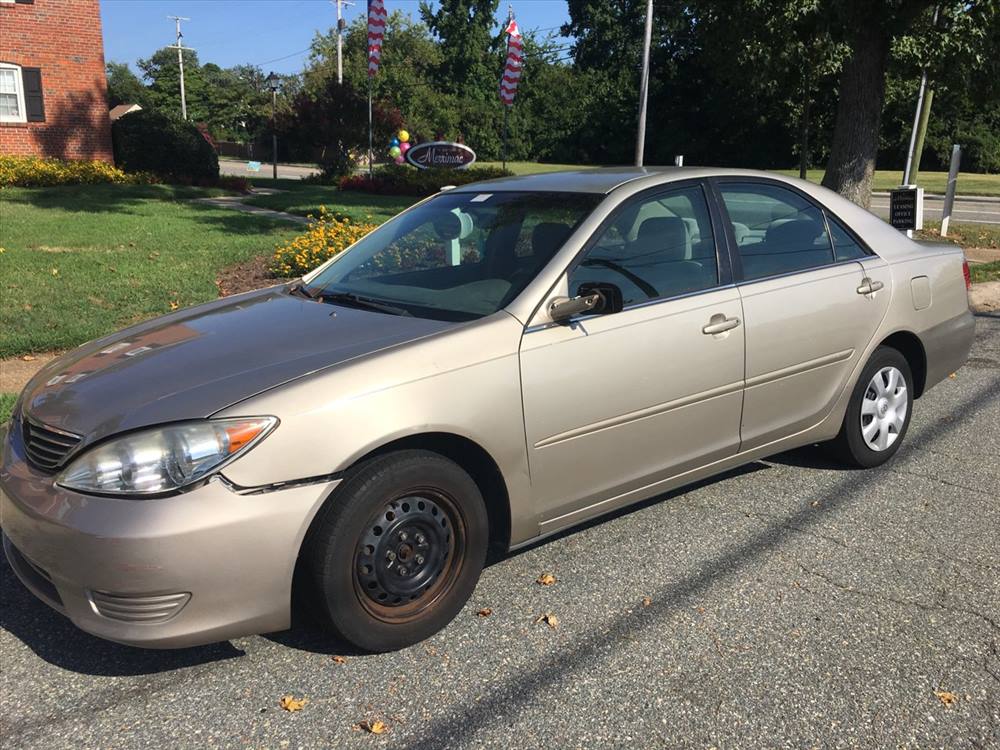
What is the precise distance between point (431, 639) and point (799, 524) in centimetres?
195

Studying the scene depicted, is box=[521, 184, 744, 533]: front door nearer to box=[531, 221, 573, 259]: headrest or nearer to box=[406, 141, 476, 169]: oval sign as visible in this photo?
box=[531, 221, 573, 259]: headrest

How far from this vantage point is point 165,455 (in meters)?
2.68

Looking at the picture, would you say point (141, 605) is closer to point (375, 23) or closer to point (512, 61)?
point (375, 23)

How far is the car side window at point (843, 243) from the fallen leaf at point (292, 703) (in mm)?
3408

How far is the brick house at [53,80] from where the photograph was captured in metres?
21.4

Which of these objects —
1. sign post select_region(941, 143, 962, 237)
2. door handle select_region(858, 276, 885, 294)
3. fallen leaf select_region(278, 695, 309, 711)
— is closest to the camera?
fallen leaf select_region(278, 695, 309, 711)

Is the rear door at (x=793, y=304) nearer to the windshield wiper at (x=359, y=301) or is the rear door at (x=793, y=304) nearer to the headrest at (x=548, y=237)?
the headrest at (x=548, y=237)

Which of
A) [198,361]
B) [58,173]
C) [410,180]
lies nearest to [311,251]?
[198,361]

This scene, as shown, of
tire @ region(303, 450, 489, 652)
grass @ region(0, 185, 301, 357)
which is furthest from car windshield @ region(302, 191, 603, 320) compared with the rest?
grass @ region(0, 185, 301, 357)

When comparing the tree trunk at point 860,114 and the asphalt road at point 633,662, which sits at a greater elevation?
the tree trunk at point 860,114

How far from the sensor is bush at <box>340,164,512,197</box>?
2230 centimetres

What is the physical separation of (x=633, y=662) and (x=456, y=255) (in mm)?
1959

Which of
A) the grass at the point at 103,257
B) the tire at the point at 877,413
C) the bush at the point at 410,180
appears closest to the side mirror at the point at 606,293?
the tire at the point at 877,413

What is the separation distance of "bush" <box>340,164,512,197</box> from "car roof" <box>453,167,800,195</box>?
1755 centimetres
